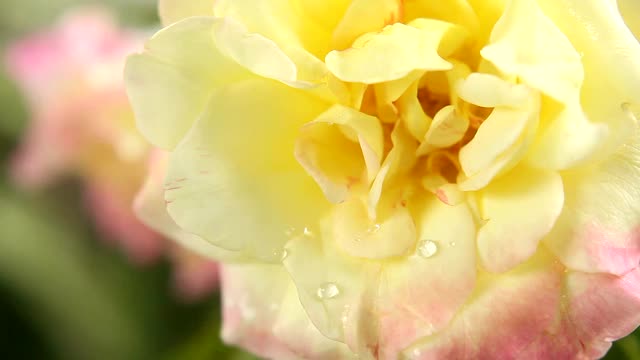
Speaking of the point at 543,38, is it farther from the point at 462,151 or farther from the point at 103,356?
the point at 103,356

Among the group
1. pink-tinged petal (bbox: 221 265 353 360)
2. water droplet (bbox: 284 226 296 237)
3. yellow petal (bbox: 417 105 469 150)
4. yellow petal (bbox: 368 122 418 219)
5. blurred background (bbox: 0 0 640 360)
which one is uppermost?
yellow petal (bbox: 417 105 469 150)

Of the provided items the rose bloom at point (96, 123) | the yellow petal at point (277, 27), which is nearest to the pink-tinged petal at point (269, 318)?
the yellow petal at point (277, 27)

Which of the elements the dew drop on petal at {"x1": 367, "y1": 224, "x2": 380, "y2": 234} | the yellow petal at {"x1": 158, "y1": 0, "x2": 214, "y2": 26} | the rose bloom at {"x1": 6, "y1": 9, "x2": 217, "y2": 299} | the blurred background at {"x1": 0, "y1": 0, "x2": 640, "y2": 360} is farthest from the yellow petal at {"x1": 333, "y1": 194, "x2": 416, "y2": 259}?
the blurred background at {"x1": 0, "y1": 0, "x2": 640, "y2": 360}

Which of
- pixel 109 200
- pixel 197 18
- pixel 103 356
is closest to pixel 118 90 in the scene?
pixel 109 200

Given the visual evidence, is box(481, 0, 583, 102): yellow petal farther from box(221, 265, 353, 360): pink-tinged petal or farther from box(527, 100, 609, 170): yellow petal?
box(221, 265, 353, 360): pink-tinged petal

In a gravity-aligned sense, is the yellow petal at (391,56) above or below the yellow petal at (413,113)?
above

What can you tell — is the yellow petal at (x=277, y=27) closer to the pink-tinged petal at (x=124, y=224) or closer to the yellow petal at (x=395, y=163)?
the yellow petal at (x=395, y=163)

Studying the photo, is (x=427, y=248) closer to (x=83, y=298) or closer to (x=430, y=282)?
(x=430, y=282)
